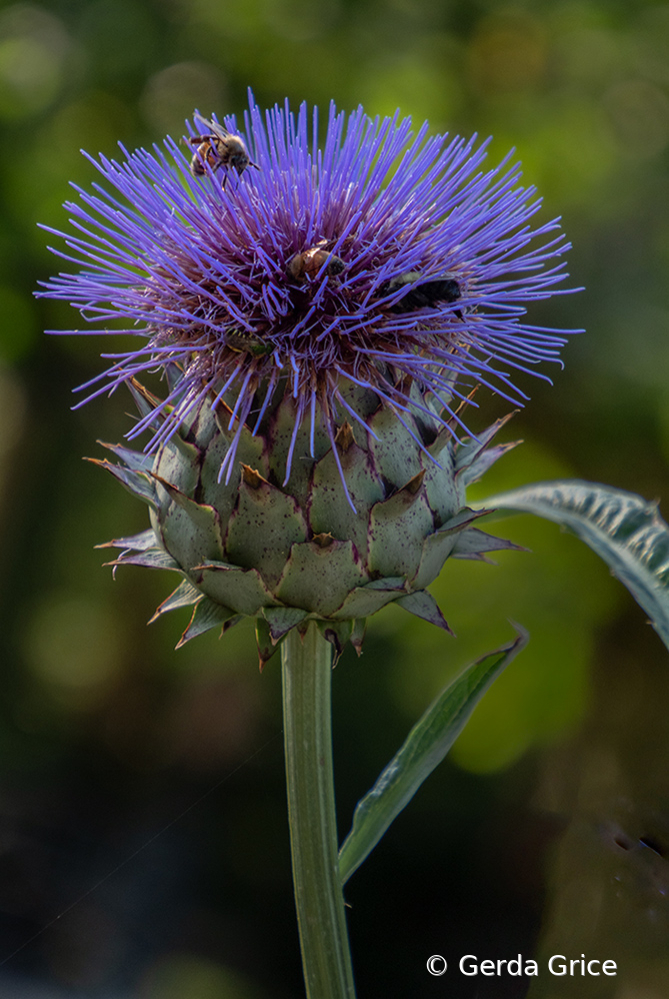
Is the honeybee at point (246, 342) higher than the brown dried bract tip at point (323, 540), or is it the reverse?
the honeybee at point (246, 342)

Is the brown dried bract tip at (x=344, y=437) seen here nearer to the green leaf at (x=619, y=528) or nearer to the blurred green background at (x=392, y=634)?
the green leaf at (x=619, y=528)

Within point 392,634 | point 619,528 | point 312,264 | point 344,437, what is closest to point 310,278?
point 312,264

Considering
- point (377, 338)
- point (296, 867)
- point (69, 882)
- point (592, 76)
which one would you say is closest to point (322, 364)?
point (377, 338)

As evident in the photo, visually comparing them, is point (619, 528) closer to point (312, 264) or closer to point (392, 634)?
point (312, 264)

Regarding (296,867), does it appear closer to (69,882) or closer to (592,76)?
(69,882)

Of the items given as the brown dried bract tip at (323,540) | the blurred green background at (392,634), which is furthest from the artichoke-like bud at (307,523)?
the blurred green background at (392,634)
